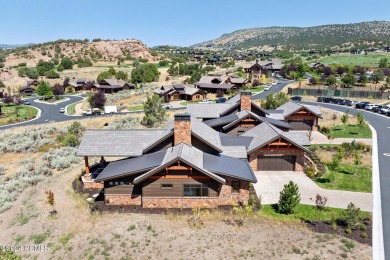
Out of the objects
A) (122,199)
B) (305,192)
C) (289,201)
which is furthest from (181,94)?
(289,201)

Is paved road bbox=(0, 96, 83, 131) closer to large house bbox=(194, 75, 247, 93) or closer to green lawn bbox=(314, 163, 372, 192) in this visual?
large house bbox=(194, 75, 247, 93)

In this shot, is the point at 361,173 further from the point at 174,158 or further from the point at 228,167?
the point at 174,158

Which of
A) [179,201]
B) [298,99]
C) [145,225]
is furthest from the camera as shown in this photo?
[298,99]

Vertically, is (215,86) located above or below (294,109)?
above

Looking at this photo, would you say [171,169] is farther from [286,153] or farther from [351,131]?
[351,131]

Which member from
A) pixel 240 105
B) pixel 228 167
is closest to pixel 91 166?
pixel 228 167

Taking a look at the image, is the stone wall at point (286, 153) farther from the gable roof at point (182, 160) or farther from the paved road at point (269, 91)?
the paved road at point (269, 91)
